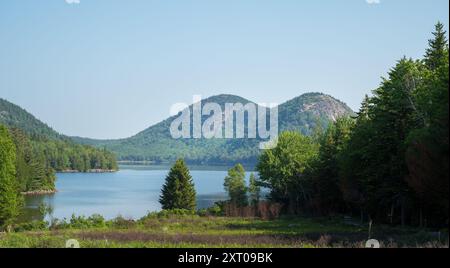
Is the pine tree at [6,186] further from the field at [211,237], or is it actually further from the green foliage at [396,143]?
the green foliage at [396,143]

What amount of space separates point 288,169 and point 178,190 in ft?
46.3

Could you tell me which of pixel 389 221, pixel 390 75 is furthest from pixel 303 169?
pixel 390 75

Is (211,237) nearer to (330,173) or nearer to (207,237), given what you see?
(207,237)

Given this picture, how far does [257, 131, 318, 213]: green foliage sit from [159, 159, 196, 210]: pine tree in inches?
374

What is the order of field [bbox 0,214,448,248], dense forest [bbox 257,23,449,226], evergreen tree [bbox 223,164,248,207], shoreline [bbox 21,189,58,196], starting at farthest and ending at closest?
1. shoreline [bbox 21,189,58,196]
2. evergreen tree [bbox 223,164,248,207]
3. dense forest [bbox 257,23,449,226]
4. field [bbox 0,214,448,248]

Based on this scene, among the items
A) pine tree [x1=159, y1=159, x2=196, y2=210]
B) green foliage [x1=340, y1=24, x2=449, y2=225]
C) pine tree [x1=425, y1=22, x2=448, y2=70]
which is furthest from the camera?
pine tree [x1=159, y1=159, x2=196, y2=210]

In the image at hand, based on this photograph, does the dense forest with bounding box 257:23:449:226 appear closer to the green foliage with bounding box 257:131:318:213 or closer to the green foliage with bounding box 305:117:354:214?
the green foliage with bounding box 305:117:354:214

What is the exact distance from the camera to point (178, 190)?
2628 inches

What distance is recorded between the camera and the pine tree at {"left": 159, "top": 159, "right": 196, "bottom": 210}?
66250mm

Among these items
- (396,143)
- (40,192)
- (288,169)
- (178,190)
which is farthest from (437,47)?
(40,192)

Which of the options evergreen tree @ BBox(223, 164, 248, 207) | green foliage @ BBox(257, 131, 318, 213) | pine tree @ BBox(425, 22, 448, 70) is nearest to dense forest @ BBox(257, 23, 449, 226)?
pine tree @ BBox(425, 22, 448, 70)
